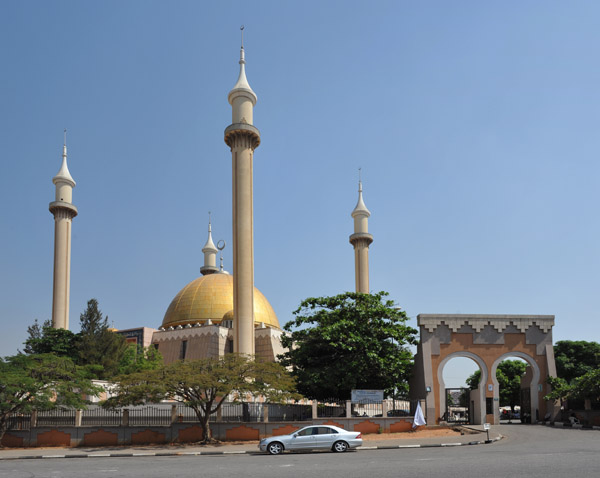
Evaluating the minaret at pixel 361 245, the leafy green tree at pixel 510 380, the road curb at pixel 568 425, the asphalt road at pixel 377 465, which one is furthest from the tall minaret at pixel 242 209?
the leafy green tree at pixel 510 380

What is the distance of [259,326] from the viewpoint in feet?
212

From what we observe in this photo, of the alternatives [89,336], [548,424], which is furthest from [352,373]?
[89,336]

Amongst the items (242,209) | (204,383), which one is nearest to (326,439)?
(204,383)

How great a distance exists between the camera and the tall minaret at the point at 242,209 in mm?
45438

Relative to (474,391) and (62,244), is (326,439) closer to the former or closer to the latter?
(474,391)

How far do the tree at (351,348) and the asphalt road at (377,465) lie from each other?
1271 centimetres

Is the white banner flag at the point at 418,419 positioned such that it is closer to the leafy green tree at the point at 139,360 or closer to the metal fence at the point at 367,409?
the metal fence at the point at 367,409

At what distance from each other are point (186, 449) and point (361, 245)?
127ft

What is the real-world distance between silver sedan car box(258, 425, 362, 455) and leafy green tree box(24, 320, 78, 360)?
33.9 metres

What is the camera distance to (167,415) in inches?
1202

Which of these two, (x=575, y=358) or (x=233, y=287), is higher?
(x=233, y=287)

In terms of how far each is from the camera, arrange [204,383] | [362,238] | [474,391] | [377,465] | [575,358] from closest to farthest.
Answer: [377,465] < [204,383] < [474,391] < [575,358] < [362,238]

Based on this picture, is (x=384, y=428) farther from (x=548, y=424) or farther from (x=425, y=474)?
(x=425, y=474)

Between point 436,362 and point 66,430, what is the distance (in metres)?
→ 21.7
